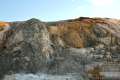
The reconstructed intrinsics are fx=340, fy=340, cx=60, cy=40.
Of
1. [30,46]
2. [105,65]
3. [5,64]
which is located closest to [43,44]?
[30,46]

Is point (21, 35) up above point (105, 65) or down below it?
above

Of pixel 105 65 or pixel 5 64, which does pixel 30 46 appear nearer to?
pixel 5 64

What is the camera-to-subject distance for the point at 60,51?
36.3 metres

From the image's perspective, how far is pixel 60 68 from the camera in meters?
34.8

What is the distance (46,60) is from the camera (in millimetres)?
35438

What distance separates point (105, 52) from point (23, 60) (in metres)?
8.70

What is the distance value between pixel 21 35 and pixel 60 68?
621cm

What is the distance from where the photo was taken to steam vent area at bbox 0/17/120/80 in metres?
34.2

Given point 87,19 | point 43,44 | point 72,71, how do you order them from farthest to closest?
1. point 87,19
2. point 43,44
3. point 72,71

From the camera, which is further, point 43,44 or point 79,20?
point 79,20

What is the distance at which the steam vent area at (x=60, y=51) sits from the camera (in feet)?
112

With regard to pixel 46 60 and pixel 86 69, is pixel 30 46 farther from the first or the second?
pixel 86 69

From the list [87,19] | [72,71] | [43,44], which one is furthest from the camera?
[87,19]

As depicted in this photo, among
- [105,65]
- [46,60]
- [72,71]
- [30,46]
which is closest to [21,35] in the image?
[30,46]
